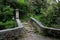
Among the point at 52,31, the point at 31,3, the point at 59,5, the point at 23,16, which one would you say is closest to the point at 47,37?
the point at 52,31

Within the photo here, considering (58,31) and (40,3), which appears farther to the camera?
(40,3)

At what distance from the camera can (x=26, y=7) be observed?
13820 millimetres

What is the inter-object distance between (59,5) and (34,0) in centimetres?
726

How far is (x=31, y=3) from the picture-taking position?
15.7 meters

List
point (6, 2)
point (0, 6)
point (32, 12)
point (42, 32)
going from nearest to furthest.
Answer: point (42, 32) → point (0, 6) → point (6, 2) → point (32, 12)

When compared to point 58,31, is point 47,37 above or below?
below

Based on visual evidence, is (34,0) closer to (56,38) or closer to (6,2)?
(6,2)

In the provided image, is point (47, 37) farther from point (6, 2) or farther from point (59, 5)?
point (6, 2)

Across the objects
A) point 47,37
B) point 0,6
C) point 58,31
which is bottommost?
point 47,37

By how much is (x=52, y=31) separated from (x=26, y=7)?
7819 millimetres

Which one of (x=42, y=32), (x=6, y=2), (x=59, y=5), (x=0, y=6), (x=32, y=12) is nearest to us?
(x=42, y=32)

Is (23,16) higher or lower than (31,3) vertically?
lower

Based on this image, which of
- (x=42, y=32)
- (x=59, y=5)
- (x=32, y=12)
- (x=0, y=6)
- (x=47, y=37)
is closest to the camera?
(x=47, y=37)

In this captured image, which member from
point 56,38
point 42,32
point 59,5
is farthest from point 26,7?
point 56,38
